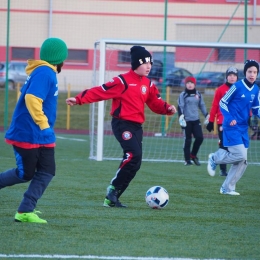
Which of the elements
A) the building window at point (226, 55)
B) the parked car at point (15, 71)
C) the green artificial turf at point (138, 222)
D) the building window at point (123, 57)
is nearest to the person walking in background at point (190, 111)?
the green artificial turf at point (138, 222)

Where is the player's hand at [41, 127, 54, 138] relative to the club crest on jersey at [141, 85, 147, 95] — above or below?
below

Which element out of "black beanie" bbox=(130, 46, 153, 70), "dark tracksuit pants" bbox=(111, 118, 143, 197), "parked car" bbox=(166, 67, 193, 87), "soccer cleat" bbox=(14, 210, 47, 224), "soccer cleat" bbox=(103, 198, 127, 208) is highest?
"black beanie" bbox=(130, 46, 153, 70)

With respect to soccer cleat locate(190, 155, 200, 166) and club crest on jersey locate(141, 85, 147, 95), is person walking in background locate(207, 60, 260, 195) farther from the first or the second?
soccer cleat locate(190, 155, 200, 166)

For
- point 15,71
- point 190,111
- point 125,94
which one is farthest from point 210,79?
point 125,94

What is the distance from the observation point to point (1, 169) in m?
11.7

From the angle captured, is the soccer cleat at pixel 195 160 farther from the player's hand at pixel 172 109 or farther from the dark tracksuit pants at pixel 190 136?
the player's hand at pixel 172 109

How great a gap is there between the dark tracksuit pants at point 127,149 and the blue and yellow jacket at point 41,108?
4.57 ft

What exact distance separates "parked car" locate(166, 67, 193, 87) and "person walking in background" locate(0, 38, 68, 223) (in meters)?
14.6

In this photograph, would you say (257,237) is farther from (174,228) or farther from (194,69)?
(194,69)

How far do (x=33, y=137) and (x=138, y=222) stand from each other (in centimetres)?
132

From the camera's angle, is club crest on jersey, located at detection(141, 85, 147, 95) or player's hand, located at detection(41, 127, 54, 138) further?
club crest on jersey, located at detection(141, 85, 147, 95)

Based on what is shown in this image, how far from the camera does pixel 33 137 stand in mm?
6609

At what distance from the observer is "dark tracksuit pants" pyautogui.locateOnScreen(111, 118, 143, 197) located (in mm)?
7938

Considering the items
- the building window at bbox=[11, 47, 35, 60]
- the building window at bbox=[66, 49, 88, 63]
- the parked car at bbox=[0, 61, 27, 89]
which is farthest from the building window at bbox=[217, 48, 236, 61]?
the parked car at bbox=[0, 61, 27, 89]
